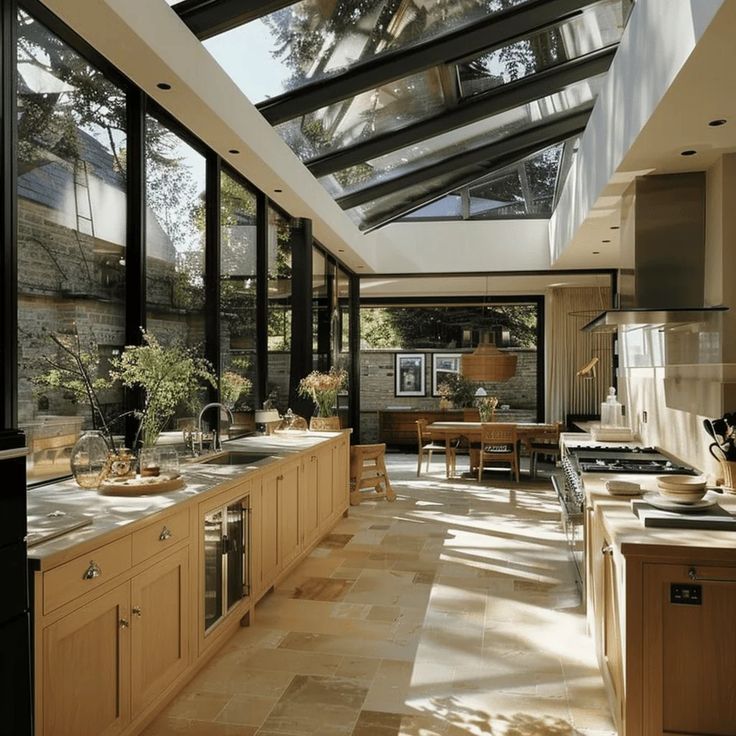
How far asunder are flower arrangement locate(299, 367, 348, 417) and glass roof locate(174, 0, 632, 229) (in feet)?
6.40

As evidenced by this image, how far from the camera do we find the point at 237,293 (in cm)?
580

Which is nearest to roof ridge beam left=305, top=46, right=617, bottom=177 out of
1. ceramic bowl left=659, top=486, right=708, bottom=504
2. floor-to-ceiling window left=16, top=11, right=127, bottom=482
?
floor-to-ceiling window left=16, top=11, right=127, bottom=482

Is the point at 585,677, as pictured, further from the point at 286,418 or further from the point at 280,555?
the point at 286,418

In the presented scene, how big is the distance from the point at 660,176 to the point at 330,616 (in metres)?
3.33

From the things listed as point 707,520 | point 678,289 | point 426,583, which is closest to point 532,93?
point 678,289

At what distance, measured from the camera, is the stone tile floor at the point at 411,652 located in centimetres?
306

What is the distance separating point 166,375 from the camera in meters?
3.70

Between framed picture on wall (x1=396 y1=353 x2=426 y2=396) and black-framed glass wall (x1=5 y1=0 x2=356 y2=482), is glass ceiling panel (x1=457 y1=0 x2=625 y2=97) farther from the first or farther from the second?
framed picture on wall (x1=396 y1=353 x2=426 y2=396)

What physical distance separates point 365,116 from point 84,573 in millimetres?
4750

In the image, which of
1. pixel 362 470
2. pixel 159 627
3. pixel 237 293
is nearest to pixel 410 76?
pixel 237 293

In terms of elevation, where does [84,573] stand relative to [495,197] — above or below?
below

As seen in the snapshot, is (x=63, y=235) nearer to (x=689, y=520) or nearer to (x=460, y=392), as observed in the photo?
(x=689, y=520)

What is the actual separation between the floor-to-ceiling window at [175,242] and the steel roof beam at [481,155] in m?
3.28

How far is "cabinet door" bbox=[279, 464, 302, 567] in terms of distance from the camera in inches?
193
